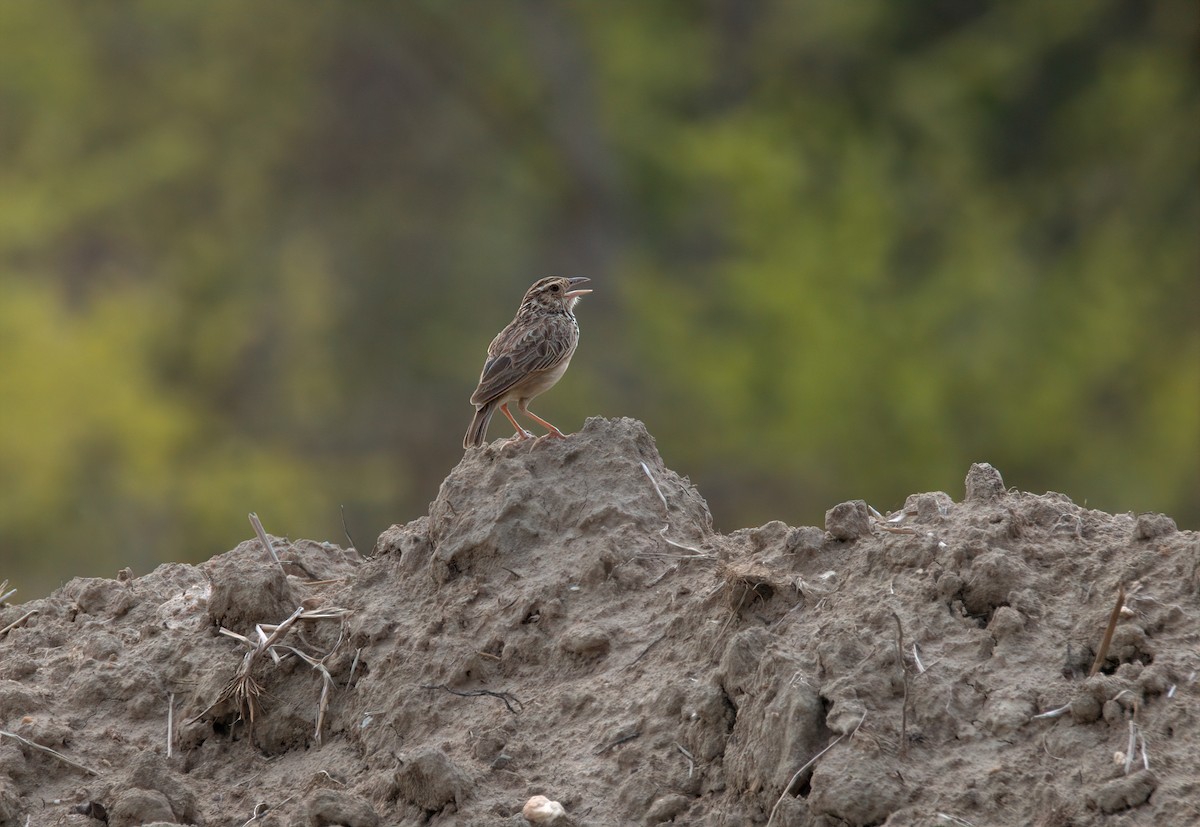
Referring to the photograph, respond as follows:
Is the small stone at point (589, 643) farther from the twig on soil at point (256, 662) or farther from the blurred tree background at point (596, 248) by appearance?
the blurred tree background at point (596, 248)

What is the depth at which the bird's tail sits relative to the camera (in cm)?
713

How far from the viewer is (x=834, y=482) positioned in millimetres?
24812

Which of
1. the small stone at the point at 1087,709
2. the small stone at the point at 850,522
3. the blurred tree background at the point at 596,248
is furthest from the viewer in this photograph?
the blurred tree background at the point at 596,248

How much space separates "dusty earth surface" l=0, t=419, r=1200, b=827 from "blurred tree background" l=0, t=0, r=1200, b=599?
57.2ft

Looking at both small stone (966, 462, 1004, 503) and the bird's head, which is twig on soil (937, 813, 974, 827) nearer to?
small stone (966, 462, 1004, 503)

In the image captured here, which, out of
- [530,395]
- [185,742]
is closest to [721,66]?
[530,395]

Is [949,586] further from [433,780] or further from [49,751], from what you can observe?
[49,751]

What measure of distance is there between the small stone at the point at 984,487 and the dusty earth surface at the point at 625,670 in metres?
0.01

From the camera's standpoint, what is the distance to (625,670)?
17.4 feet

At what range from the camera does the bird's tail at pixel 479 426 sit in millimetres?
7129

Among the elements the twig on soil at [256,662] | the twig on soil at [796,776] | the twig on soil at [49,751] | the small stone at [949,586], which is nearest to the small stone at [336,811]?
the twig on soil at [256,662]

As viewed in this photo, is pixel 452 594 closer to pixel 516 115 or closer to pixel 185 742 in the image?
pixel 185 742

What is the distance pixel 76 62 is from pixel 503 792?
90.8ft

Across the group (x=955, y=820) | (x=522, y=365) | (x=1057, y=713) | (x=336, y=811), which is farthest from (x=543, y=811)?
(x=522, y=365)
